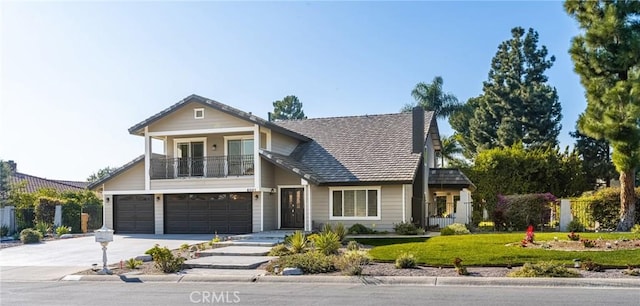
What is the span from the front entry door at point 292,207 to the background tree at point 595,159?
83.3ft

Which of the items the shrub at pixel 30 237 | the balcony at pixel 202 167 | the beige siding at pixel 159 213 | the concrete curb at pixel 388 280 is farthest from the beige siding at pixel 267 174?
the concrete curb at pixel 388 280

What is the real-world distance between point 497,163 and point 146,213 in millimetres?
21274

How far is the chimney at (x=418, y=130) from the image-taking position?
2722cm

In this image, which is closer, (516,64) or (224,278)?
(224,278)

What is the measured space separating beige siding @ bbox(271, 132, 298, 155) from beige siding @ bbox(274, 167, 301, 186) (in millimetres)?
987

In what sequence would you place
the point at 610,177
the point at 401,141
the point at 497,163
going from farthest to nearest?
the point at 610,177
the point at 497,163
the point at 401,141

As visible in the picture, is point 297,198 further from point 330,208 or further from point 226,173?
point 226,173

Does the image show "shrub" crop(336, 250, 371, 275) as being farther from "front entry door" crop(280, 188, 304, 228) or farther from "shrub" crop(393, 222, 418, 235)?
"front entry door" crop(280, 188, 304, 228)

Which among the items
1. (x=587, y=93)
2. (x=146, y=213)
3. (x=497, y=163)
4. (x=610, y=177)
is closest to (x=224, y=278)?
(x=146, y=213)

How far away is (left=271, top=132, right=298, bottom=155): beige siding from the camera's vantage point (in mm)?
27531

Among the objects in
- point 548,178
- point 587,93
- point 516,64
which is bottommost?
point 548,178

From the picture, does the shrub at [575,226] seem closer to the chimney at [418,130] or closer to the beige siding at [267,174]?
the chimney at [418,130]

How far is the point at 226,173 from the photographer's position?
27.0 metres

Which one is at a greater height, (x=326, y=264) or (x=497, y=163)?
(x=497, y=163)
